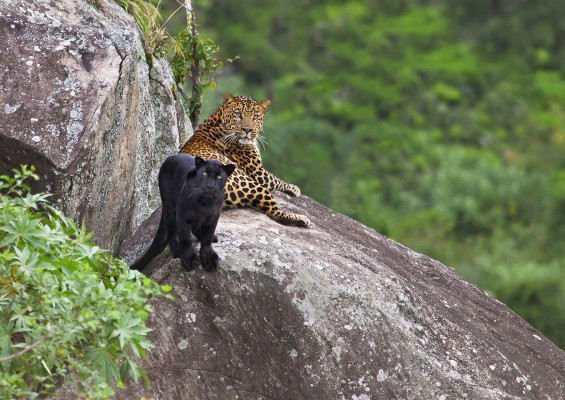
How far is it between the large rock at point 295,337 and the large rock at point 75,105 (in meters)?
0.99

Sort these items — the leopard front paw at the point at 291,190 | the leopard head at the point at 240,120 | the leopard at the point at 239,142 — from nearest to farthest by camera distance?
the leopard at the point at 239,142, the leopard head at the point at 240,120, the leopard front paw at the point at 291,190

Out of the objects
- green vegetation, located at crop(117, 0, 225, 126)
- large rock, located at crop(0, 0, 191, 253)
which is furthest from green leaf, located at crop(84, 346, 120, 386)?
green vegetation, located at crop(117, 0, 225, 126)

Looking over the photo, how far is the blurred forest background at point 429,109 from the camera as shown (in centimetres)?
2748

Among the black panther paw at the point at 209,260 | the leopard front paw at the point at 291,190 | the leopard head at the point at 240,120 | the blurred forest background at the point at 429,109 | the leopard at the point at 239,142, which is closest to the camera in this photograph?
the black panther paw at the point at 209,260

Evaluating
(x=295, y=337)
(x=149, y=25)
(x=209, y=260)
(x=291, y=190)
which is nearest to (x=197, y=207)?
(x=209, y=260)

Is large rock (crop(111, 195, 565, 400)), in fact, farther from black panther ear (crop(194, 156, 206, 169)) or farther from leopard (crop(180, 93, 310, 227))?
leopard (crop(180, 93, 310, 227))

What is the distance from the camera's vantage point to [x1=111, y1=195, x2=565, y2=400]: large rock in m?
7.36

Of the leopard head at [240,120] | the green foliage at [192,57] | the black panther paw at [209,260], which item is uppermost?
the green foliage at [192,57]

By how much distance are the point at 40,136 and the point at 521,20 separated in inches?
1098

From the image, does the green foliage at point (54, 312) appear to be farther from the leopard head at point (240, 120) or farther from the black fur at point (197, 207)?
the leopard head at point (240, 120)

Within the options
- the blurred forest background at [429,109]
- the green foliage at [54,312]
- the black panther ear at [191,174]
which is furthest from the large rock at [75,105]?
the blurred forest background at [429,109]

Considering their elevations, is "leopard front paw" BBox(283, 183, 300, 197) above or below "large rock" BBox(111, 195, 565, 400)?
above

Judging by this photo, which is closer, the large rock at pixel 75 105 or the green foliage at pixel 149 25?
the large rock at pixel 75 105

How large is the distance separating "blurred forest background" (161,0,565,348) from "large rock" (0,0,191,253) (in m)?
16.8
